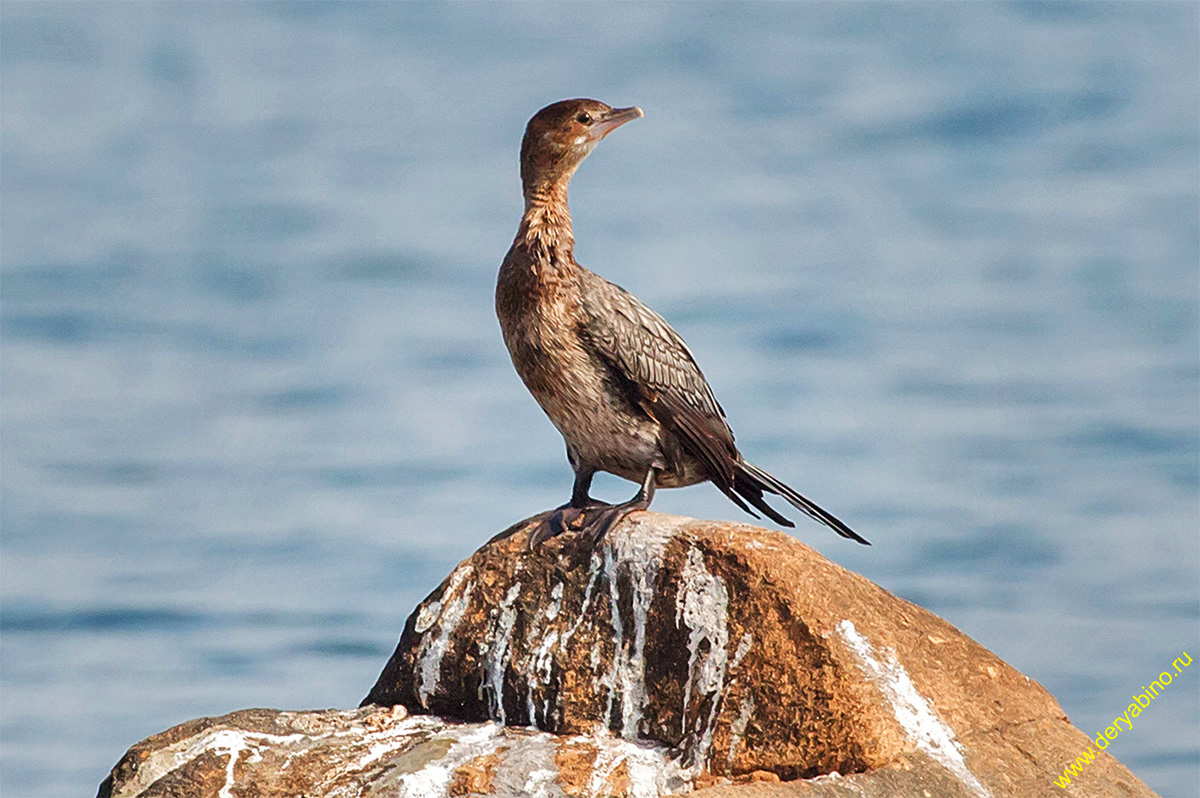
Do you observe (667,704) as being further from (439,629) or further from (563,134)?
(563,134)

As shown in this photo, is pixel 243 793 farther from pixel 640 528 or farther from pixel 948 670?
pixel 948 670

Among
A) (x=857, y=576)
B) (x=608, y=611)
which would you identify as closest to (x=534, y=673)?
(x=608, y=611)

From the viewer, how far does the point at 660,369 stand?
9102 mm

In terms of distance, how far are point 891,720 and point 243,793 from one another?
3145 millimetres

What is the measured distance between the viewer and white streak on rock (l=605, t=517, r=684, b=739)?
8172 mm

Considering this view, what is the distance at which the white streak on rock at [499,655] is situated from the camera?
8.54 meters

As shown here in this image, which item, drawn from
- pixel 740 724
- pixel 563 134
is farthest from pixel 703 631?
pixel 563 134

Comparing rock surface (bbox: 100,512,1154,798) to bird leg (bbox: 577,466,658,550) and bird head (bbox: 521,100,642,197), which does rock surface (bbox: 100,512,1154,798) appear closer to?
bird leg (bbox: 577,466,658,550)

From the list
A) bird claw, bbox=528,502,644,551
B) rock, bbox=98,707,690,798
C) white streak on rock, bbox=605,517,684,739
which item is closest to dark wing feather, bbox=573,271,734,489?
bird claw, bbox=528,502,644,551

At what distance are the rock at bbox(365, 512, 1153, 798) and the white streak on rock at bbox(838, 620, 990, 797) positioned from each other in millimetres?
10

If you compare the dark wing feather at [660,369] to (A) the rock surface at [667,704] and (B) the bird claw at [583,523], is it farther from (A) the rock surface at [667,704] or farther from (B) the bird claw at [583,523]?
(A) the rock surface at [667,704]

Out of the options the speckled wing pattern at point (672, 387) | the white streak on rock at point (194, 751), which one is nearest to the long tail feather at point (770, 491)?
the speckled wing pattern at point (672, 387)

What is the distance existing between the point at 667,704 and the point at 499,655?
3.25 ft

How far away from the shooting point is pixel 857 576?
8555 mm
